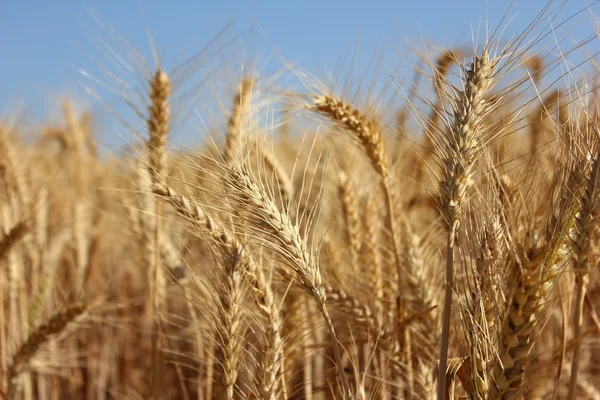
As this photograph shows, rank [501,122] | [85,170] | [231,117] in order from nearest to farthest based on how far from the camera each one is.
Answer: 1. [501,122]
2. [231,117]
3. [85,170]

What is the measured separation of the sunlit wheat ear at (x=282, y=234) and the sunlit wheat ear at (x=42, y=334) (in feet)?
3.02

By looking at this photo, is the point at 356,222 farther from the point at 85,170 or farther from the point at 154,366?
the point at 85,170

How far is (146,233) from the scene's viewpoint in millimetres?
2348

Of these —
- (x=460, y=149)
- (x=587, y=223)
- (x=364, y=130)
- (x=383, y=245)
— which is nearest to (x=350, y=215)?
(x=383, y=245)

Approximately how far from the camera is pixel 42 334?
6.17 ft

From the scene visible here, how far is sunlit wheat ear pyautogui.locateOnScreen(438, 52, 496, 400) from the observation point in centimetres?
113

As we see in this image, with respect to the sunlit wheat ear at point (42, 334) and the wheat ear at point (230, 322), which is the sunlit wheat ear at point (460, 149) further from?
the sunlit wheat ear at point (42, 334)

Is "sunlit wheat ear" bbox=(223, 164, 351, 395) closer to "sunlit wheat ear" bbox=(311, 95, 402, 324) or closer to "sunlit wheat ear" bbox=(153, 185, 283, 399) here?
"sunlit wheat ear" bbox=(153, 185, 283, 399)

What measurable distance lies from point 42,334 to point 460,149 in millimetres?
1413

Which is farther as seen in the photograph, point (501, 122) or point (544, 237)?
point (501, 122)

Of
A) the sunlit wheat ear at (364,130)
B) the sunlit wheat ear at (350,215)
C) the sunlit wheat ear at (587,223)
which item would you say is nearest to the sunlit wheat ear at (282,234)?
the sunlit wheat ear at (587,223)

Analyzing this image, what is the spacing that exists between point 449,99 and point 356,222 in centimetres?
96

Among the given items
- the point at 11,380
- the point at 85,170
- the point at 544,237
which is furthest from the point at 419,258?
the point at 85,170

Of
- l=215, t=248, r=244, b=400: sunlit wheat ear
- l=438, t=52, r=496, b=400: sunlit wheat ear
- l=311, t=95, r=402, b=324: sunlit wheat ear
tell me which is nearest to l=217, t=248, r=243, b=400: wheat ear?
l=215, t=248, r=244, b=400: sunlit wheat ear
